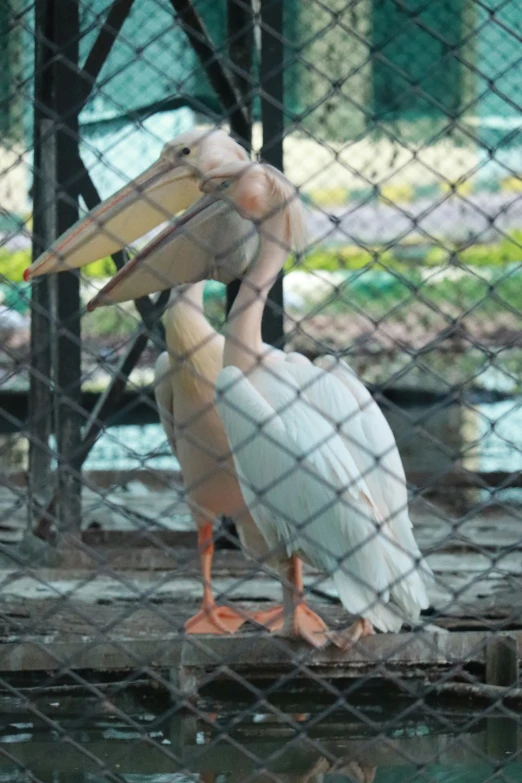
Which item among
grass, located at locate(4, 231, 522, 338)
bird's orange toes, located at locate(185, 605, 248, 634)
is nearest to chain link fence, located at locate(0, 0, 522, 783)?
bird's orange toes, located at locate(185, 605, 248, 634)

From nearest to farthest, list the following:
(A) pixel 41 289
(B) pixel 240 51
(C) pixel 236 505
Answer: (C) pixel 236 505 < (B) pixel 240 51 < (A) pixel 41 289

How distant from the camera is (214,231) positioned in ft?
10.8

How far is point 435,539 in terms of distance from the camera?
5035 millimetres

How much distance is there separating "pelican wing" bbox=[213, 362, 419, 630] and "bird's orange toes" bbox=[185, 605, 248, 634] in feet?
1.55

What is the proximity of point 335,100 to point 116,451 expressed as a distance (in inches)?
93.3

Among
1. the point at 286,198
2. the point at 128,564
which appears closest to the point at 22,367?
the point at 286,198

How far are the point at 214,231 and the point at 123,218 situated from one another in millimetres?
395

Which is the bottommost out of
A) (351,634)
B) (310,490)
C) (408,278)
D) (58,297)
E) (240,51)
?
(351,634)

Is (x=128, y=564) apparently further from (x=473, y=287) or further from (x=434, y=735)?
(x=473, y=287)

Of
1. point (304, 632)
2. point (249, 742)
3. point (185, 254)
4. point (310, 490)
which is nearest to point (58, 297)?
point (185, 254)

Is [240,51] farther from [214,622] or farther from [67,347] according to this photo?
[214,622]

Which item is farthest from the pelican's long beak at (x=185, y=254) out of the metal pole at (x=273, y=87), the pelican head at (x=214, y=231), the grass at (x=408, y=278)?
the grass at (x=408, y=278)

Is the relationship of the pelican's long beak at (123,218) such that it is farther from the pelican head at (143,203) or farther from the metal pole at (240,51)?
the metal pole at (240,51)

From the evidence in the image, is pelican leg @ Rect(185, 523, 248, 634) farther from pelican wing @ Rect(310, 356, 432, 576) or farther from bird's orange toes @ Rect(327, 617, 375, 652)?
pelican wing @ Rect(310, 356, 432, 576)
